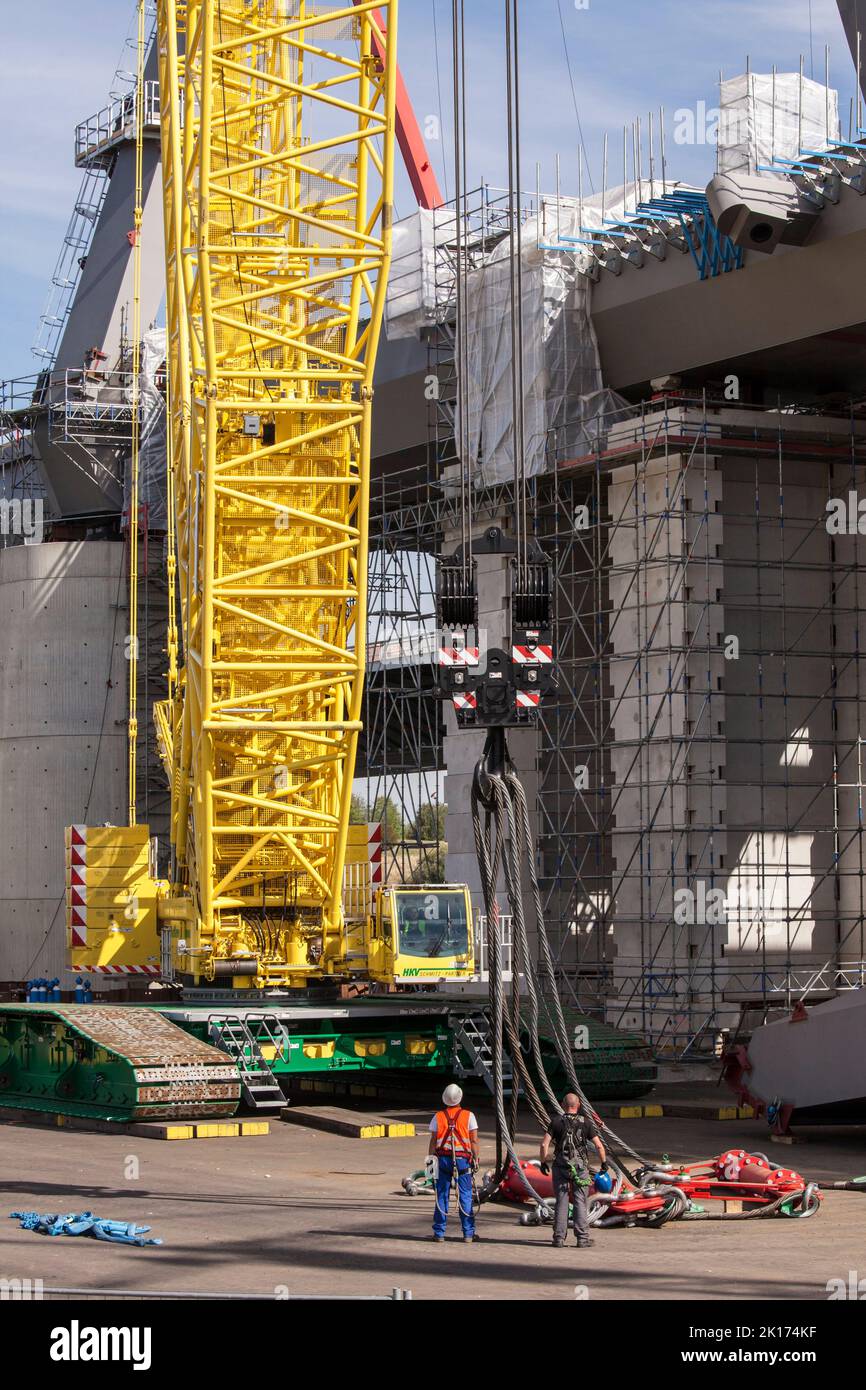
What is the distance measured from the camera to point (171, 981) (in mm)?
26141

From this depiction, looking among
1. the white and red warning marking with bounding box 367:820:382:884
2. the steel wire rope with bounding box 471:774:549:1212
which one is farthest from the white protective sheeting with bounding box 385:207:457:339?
the steel wire rope with bounding box 471:774:549:1212

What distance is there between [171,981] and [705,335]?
1320 centimetres

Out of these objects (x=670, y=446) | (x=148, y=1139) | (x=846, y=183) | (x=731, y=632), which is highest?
(x=846, y=183)

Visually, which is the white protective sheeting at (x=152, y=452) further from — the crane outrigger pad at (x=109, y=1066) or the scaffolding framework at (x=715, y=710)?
the crane outrigger pad at (x=109, y=1066)

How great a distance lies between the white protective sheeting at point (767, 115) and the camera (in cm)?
2956

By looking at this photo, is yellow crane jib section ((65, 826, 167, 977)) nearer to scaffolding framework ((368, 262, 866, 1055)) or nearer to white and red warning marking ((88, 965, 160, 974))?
white and red warning marking ((88, 965, 160, 974))

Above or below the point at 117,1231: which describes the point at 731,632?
above

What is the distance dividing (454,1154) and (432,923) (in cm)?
1073

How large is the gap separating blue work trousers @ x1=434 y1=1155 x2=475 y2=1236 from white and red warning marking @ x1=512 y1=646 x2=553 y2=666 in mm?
4159

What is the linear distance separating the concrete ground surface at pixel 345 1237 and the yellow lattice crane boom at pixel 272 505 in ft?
14.3

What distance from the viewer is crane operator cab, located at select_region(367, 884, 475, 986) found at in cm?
2477

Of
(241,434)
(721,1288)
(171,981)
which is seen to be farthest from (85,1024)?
(721,1288)
